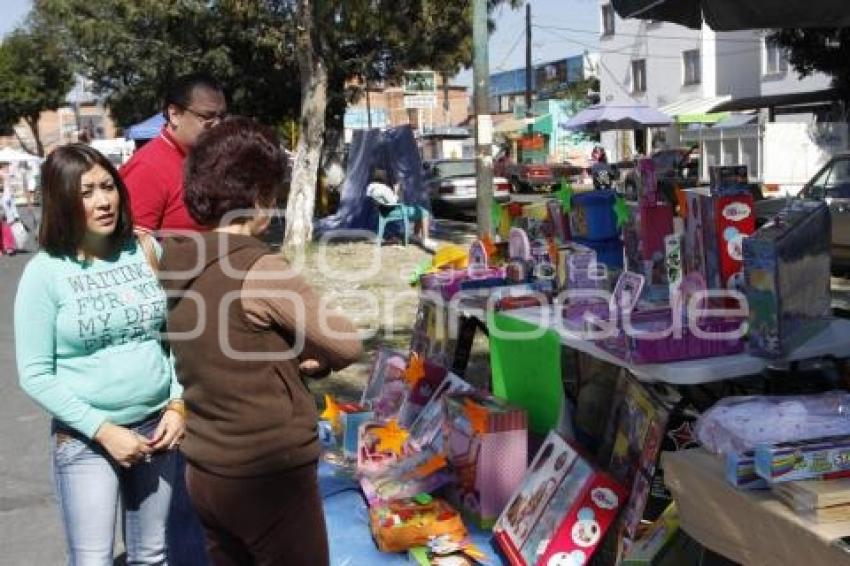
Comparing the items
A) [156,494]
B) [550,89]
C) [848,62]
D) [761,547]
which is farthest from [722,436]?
[550,89]

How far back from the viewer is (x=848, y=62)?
1922 cm

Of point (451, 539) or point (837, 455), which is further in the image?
point (451, 539)

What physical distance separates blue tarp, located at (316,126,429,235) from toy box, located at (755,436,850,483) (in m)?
13.8

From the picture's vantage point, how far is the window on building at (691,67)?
3844 cm

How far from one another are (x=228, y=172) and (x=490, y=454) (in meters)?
1.96

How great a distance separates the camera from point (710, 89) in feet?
125

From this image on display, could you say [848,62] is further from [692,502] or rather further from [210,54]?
[692,502]

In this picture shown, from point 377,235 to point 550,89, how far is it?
42.4 metres

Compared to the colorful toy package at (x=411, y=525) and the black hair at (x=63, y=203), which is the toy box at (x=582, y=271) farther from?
the black hair at (x=63, y=203)

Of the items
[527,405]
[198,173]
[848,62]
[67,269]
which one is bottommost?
[527,405]

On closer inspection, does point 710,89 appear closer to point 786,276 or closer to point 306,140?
point 306,140

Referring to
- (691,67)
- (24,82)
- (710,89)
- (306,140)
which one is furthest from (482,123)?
(24,82)

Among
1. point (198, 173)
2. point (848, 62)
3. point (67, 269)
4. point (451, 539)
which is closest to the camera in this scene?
point (198, 173)

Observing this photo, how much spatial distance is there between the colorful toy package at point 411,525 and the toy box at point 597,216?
4.52 feet
